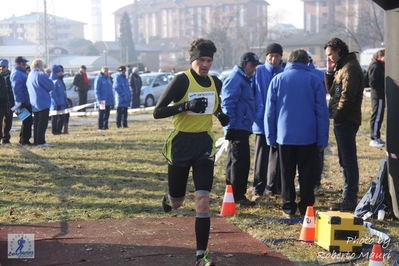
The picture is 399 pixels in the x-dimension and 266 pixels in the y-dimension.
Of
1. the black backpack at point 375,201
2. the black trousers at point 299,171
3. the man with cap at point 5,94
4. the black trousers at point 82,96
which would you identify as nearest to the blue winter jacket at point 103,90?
the black trousers at point 82,96

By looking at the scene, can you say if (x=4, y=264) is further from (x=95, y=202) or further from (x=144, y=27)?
Result: (x=144, y=27)

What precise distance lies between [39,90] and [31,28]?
16166 cm

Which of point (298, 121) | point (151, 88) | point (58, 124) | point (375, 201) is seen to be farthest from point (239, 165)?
point (151, 88)

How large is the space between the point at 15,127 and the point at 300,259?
19459 mm

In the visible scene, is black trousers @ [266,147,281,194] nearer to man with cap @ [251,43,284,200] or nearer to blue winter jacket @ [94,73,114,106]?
man with cap @ [251,43,284,200]

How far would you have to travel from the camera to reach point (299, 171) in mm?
8734

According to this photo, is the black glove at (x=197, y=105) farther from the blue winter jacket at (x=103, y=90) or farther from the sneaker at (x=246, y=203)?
the blue winter jacket at (x=103, y=90)

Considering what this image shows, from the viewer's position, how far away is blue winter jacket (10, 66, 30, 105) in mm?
16828

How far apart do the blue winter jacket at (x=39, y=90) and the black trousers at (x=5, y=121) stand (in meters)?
0.60

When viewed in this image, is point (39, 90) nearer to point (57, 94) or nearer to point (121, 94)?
point (57, 94)

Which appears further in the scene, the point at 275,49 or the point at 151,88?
the point at 151,88

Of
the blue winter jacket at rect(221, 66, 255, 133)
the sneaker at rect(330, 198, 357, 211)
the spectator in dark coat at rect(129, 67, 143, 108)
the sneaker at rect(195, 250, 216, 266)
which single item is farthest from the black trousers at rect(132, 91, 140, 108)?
the sneaker at rect(195, 250, 216, 266)

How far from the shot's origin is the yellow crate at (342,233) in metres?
7.05

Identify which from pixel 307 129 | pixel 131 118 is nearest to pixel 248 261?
pixel 307 129
